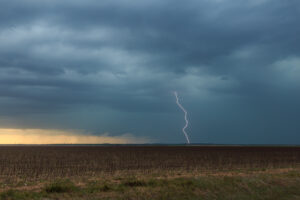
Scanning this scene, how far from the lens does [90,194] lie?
16000mm

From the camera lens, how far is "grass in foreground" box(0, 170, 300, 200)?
623 inches

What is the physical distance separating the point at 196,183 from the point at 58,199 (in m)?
8.10

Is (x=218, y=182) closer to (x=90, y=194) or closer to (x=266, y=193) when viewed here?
(x=266, y=193)

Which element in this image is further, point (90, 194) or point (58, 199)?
point (90, 194)

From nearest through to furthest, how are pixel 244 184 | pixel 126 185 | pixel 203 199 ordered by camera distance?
1. pixel 203 199
2. pixel 126 185
3. pixel 244 184

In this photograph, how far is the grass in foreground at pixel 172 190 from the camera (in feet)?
51.9

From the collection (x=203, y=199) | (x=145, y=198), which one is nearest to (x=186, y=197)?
(x=203, y=199)

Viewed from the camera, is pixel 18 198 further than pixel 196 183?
No

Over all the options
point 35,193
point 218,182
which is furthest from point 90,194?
point 218,182

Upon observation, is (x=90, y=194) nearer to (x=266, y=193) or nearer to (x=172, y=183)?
(x=172, y=183)

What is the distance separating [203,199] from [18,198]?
906 cm

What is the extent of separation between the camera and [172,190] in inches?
695

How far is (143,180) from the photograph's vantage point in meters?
19.5

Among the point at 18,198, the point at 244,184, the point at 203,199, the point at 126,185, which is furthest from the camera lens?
the point at 244,184
